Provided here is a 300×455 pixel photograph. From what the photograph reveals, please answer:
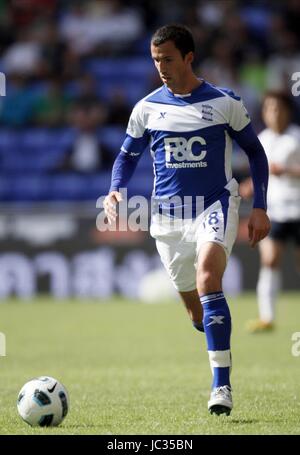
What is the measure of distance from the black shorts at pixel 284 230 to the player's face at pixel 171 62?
16.2ft

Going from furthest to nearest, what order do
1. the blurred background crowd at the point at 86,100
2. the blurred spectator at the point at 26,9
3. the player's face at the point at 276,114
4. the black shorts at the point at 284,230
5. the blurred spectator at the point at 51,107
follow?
the blurred spectator at the point at 26,9, the blurred spectator at the point at 51,107, the blurred background crowd at the point at 86,100, the black shorts at the point at 284,230, the player's face at the point at 276,114

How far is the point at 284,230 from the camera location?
37.0 feet

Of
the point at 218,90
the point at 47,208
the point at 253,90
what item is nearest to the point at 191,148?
the point at 218,90

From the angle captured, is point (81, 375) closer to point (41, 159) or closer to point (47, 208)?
point (47, 208)

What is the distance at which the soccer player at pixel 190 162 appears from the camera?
6305 mm

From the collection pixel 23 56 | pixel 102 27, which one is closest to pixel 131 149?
pixel 23 56

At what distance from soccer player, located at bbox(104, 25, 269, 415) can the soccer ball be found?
107cm

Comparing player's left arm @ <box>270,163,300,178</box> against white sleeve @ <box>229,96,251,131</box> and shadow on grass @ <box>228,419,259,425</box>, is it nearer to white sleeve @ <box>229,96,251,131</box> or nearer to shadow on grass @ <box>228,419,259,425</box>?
white sleeve @ <box>229,96,251,131</box>

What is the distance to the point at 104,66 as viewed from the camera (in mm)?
18828

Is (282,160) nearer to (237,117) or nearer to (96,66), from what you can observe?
(237,117)

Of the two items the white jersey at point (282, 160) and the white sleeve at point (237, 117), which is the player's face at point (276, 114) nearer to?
the white jersey at point (282, 160)

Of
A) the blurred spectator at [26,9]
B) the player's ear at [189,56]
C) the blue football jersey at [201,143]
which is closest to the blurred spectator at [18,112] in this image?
the blurred spectator at [26,9]

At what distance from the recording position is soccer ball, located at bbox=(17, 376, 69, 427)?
566cm
